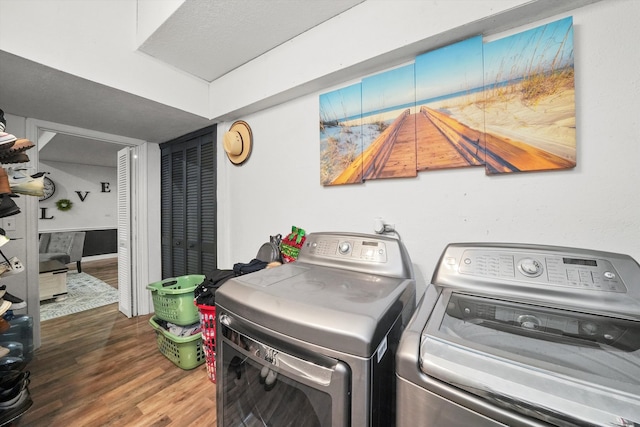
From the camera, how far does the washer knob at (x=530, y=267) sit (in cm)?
79

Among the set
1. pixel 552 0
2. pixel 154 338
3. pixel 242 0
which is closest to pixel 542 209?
pixel 552 0

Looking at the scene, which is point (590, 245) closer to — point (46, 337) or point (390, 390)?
point (390, 390)

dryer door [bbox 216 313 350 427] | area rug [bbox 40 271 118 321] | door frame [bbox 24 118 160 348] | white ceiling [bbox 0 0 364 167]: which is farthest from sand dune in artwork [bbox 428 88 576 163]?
area rug [bbox 40 271 118 321]

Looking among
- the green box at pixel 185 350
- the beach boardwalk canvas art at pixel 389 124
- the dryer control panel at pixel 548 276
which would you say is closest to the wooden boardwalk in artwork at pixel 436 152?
the beach boardwalk canvas art at pixel 389 124

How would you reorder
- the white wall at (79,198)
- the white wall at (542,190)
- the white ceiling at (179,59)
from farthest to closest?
the white wall at (79,198)
the white ceiling at (179,59)
the white wall at (542,190)

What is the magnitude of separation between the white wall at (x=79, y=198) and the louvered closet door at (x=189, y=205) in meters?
4.78

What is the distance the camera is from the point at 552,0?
0.91 meters

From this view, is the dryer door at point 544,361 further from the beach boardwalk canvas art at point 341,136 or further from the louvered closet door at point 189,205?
the louvered closet door at point 189,205

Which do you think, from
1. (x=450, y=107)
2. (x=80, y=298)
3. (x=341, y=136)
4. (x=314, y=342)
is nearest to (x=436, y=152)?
(x=450, y=107)

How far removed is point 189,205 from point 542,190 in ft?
9.04

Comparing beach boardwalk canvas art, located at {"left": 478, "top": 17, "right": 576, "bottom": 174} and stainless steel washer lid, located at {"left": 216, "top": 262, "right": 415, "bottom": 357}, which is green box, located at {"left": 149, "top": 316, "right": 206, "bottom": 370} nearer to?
stainless steel washer lid, located at {"left": 216, "top": 262, "right": 415, "bottom": 357}

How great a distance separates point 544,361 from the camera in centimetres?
48

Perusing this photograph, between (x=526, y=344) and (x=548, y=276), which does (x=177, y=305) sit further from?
(x=548, y=276)

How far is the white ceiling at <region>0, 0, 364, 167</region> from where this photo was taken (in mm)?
1336
